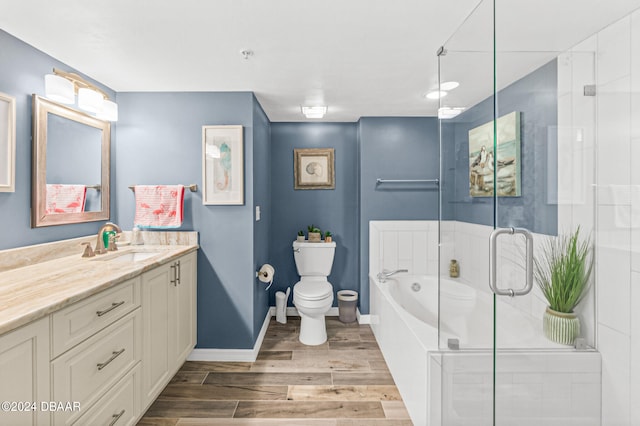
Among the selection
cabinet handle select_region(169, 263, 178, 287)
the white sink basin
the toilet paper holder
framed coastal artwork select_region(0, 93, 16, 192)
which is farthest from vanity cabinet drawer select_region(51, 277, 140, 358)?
the toilet paper holder

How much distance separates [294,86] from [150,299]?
5.95ft

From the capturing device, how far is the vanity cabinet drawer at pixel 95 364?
1232mm

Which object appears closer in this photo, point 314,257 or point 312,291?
point 312,291

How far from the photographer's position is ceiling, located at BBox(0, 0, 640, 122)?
1112 millimetres

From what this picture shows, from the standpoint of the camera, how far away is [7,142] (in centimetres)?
176

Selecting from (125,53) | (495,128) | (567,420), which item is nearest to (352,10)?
(495,128)

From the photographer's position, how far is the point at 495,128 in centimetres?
122

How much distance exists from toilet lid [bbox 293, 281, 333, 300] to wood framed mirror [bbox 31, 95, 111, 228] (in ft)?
5.53

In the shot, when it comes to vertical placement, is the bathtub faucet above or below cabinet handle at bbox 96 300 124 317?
below

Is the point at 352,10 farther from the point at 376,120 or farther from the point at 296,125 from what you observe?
the point at 296,125

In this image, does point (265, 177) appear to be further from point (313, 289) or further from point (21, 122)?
point (21, 122)

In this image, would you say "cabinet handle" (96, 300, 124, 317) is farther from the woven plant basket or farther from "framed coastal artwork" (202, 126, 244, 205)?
the woven plant basket

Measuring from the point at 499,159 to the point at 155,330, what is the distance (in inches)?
79.8

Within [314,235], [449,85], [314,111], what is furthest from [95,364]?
[314,111]
